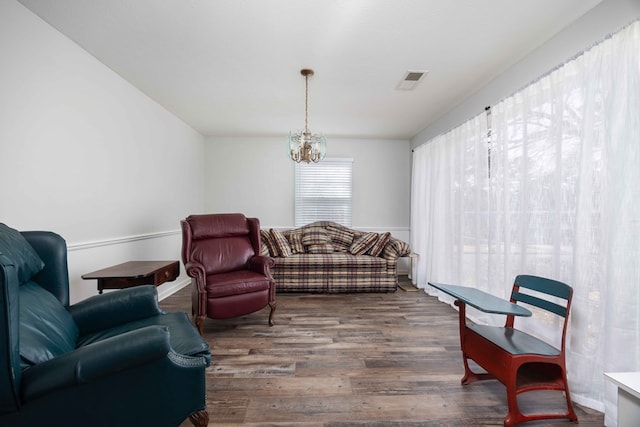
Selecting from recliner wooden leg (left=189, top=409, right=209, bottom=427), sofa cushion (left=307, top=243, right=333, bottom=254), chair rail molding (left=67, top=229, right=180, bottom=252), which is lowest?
recliner wooden leg (left=189, top=409, right=209, bottom=427)

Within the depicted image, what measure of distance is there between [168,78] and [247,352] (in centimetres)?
276

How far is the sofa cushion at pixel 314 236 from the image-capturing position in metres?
4.84

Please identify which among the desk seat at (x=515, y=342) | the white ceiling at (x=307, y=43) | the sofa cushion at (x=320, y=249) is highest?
the white ceiling at (x=307, y=43)

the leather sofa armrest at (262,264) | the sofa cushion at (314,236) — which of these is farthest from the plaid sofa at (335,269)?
the leather sofa armrest at (262,264)

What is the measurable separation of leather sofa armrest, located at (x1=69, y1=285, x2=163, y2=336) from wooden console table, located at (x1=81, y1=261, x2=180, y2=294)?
51 cm

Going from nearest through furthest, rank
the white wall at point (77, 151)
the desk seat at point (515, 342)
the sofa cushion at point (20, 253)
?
the sofa cushion at point (20, 253)
the desk seat at point (515, 342)
the white wall at point (77, 151)

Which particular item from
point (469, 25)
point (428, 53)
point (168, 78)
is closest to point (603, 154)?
point (469, 25)

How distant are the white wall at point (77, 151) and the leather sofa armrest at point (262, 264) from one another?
1.32 m

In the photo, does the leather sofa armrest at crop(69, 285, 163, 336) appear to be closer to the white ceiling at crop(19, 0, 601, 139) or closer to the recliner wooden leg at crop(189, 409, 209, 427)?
the recliner wooden leg at crop(189, 409, 209, 427)

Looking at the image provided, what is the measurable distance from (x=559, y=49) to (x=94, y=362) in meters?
3.33

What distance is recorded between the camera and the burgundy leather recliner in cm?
271

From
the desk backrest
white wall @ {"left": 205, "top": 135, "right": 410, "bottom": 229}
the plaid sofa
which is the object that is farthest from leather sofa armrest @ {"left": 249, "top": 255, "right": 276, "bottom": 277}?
the desk backrest

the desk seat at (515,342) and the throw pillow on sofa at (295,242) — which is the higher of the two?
the throw pillow on sofa at (295,242)

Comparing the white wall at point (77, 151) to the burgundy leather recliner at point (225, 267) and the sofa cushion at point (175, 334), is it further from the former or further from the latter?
the sofa cushion at point (175, 334)
